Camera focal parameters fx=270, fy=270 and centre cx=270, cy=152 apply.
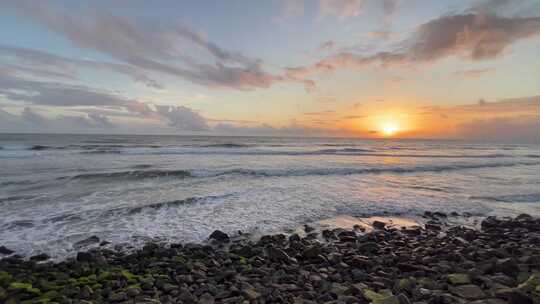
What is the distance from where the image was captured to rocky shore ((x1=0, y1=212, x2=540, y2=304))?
12.8 ft

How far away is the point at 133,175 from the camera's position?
16109 mm

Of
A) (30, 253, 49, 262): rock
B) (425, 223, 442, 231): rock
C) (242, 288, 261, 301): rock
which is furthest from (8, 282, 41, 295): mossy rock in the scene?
(425, 223, 442, 231): rock

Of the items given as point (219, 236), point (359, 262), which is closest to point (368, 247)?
point (359, 262)

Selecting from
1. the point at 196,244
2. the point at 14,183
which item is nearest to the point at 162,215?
the point at 196,244

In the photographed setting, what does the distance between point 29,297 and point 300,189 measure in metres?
10.0

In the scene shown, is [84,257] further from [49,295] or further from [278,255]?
[278,255]

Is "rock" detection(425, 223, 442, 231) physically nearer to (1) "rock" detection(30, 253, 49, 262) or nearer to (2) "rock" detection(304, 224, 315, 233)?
(2) "rock" detection(304, 224, 315, 233)

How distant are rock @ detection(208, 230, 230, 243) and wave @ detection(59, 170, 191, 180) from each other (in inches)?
405

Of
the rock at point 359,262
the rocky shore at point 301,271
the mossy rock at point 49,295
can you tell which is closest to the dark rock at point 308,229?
the rocky shore at point 301,271

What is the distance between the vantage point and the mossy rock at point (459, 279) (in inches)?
159

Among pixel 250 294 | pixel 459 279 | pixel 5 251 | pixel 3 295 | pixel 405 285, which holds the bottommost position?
pixel 5 251

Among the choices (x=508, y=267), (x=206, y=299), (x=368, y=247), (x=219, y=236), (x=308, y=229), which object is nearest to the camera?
(x=206, y=299)

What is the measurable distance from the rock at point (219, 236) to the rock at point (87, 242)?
272cm

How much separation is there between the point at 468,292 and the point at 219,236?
5.09 meters
